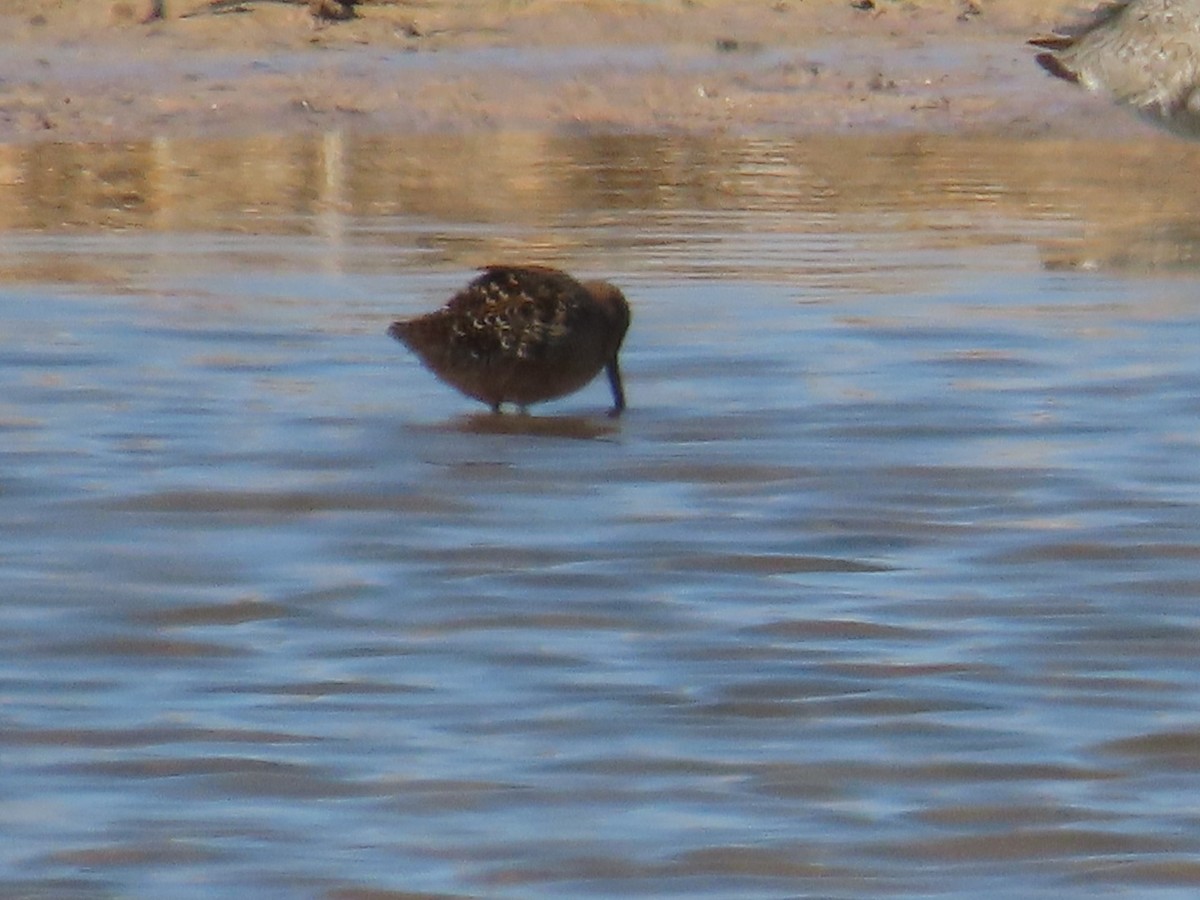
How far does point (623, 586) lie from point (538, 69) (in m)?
12.4

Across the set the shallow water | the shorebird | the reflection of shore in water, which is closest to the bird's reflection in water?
the shallow water

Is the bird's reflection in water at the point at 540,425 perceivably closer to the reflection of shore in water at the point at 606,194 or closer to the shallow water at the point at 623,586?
the shallow water at the point at 623,586

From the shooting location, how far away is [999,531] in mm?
6023

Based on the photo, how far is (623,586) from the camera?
5.53 metres

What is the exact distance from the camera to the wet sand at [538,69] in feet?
53.2

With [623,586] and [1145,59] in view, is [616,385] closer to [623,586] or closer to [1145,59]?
[623,586]

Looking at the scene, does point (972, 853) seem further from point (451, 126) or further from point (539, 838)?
point (451, 126)

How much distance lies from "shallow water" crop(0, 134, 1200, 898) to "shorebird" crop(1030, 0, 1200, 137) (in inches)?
126

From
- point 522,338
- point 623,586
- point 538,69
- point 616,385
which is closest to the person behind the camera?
point 623,586

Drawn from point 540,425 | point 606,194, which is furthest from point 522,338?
point 606,194

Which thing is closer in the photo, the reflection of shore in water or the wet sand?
the reflection of shore in water

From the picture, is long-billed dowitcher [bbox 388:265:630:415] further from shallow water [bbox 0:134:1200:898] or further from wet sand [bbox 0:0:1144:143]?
wet sand [bbox 0:0:1144:143]

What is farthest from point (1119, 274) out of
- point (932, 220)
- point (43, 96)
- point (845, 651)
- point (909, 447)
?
point (43, 96)

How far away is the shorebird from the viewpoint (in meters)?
13.9
